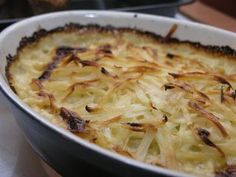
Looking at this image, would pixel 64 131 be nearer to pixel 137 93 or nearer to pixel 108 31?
pixel 137 93

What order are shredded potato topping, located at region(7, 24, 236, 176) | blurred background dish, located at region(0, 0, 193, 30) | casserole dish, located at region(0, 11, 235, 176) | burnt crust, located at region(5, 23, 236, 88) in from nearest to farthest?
casserole dish, located at region(0, 11, 235, 176)
shredded potato topping, located at region(7, 24, 236, 176)
burnt crust, located at region(5, 23, 236, 88)
blurred background dish, located at region(0, 0, 193, 30)

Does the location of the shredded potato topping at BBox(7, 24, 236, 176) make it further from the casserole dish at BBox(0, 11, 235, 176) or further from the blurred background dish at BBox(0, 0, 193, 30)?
the blurred background dish at BBox(0, 0, 193, 30)

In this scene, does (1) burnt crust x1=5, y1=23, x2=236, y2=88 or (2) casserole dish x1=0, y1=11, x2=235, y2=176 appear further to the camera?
(1) burnt crust x1=5, y1=23, x2=236, y2=88

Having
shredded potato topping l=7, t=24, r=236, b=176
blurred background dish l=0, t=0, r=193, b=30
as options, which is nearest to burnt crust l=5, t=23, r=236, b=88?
shredded potato topping l=7, t=24, r=236, b=176

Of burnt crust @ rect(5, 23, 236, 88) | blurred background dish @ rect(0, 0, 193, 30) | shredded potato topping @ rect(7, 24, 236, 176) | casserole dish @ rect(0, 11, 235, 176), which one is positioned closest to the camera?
casserole dish @ rect(0, 11, 235, 176)

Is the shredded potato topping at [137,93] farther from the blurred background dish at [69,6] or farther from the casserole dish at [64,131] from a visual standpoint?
the blurred background dish at [69,6]

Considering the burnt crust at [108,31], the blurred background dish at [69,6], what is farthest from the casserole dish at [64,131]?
the blurred background dish at [69,6]

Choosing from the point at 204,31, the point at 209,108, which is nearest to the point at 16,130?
the point at 209,108
